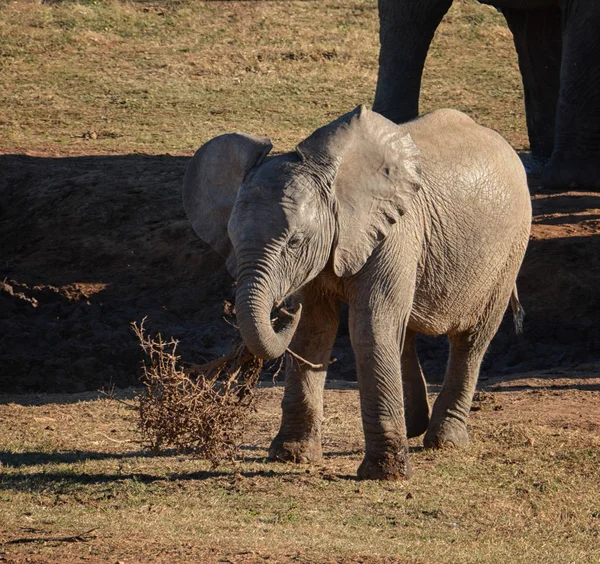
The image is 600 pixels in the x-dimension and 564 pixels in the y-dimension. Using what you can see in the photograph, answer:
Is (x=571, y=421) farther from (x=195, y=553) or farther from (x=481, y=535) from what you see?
(x=195, y=553)

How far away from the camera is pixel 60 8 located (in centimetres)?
2317

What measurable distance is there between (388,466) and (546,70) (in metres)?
9.75

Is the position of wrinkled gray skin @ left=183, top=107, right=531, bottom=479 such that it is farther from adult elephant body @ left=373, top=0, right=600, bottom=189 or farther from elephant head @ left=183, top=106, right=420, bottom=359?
adult elephant body @ left=373, top=0, right=600, bottom=189

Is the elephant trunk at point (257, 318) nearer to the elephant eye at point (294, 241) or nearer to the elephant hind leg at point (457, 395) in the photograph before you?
the elephant eye at point (294, 241)

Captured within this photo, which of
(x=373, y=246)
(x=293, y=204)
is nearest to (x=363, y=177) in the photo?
(x=373, y=246)

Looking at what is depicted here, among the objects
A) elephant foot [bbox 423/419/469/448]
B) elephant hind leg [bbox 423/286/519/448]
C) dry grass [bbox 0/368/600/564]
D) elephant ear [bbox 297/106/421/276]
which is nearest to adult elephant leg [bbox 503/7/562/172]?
dry grass [bbox 0/368/600/564]

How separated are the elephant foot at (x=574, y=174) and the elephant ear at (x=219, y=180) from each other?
7.91 metres

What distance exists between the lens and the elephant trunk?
6273 mm

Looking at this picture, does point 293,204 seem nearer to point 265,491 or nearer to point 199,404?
point 199,404

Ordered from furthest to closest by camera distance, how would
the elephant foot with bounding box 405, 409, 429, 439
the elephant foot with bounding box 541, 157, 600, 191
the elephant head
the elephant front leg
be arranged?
the elephant foot with bounding box 541, 157, 600, 191 → the elephant foot with bounding box 405, 409, 429, 439 → the elephant front leg → the elephant head

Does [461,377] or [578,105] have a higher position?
[578,105]

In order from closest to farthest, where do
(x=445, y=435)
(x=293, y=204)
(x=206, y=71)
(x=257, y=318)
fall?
(x=257, y=318) < (x=293, y=204) < (x=445, y=435) < (x=206, y=71)

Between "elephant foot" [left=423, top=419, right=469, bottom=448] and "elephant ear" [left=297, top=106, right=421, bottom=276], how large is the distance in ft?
5.99

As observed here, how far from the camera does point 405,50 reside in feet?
50.3
